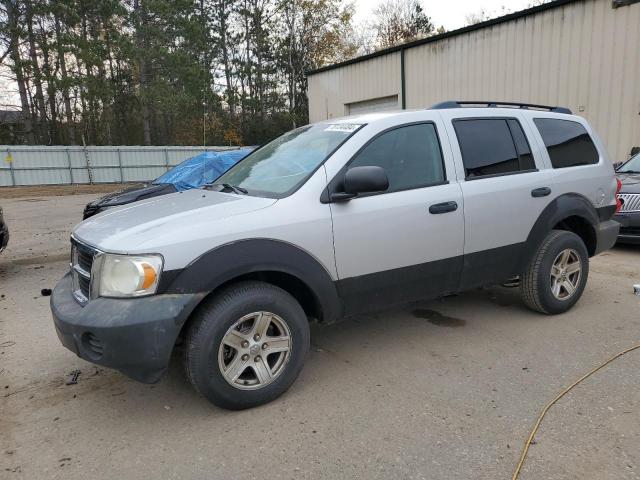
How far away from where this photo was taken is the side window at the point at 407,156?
11.3 ft

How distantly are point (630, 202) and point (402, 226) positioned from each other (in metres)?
5.24

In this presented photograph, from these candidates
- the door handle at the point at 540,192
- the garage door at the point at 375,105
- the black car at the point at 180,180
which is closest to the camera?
the door handle at the point at 540,192

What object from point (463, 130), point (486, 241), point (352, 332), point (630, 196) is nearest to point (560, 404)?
point (486, 241)

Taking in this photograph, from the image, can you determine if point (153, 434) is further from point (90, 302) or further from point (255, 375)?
point (90, 302)

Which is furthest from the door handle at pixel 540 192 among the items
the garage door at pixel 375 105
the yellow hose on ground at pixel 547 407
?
the garage door at pixel 375 105

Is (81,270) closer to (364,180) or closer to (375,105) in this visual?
(364,180)

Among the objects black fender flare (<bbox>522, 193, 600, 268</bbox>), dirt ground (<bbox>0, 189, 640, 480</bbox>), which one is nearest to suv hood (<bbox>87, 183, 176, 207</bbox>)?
dirt ground (<bbox>0, 189, 640, 480</bbox>)

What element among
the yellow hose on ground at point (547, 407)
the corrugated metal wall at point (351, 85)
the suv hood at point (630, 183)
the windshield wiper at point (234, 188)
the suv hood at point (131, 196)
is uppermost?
the corrugated metal wall at point (351, 85)

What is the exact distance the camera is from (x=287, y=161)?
368 centimetres

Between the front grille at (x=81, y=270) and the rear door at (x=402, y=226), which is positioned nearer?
the front grille at (x=81, y=270)

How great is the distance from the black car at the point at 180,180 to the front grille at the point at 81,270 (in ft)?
14.2

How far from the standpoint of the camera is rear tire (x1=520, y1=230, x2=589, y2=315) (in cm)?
423

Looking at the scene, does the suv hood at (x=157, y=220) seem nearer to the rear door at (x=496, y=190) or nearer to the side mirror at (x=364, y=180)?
the side mirror at (x=364, y=180)

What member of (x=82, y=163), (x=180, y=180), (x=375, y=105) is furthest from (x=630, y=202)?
(x=82, y=163)
